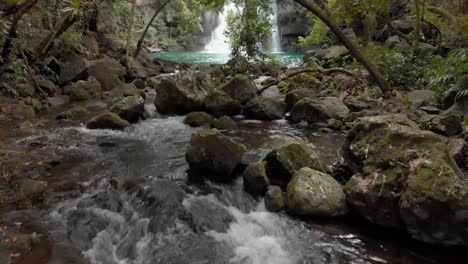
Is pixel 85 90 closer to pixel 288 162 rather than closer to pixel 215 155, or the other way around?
pixel 215 155

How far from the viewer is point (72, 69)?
12969mm

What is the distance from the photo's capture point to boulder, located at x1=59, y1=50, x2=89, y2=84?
1288cm

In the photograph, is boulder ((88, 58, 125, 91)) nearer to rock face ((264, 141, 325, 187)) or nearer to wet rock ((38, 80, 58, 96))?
wet rock ((38, 80, 58, 96))

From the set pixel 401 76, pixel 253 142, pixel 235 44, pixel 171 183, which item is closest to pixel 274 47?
pixel 235 44

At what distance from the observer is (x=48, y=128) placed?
843cm

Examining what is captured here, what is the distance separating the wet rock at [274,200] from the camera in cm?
475

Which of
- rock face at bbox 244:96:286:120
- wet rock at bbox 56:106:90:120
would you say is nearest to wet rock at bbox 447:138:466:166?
rock face at bbox 244:96:286:120

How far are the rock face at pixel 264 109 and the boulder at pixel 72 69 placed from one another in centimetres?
722

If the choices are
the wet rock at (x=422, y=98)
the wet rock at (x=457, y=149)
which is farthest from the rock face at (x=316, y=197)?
the wet rock at (x=422, y=98)

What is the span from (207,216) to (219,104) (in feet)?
18.1

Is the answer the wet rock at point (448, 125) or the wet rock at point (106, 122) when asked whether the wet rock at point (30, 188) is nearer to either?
the wet rock at point (106, 122)

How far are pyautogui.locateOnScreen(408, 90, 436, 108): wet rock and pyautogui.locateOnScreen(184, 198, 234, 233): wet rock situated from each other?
5810 mm

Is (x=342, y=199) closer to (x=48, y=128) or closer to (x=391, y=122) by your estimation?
(x=391, y=122)

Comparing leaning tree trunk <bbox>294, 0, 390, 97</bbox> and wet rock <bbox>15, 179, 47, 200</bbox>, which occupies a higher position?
leaning tree trunk <bbox>294, 0, 390, 97</bbox>
